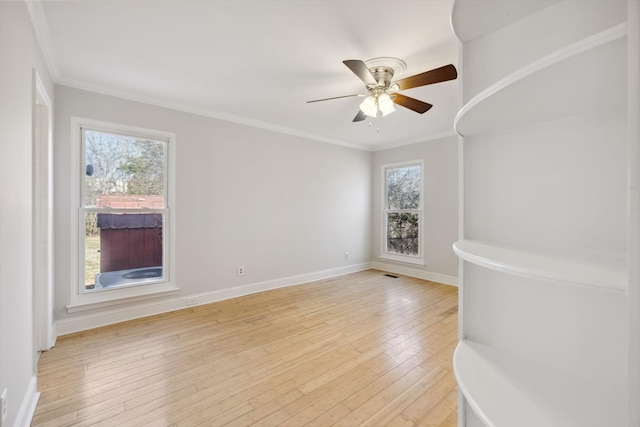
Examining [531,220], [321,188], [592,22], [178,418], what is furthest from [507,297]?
[321,188]

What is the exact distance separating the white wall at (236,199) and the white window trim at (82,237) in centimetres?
5

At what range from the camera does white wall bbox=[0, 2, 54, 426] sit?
136 centimetres

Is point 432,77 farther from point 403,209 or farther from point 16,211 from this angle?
point 403,209

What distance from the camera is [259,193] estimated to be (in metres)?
4.14

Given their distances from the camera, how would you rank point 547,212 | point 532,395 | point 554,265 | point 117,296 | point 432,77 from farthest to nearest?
point 117,296 → point 432,77 → point 547,212 → point 532,395 → point 554,265

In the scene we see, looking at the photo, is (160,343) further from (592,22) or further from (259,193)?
(592,22)

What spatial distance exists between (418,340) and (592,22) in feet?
8.58

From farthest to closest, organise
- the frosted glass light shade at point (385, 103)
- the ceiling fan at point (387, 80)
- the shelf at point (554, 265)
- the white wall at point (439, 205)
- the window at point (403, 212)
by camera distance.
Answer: the window at point (403, 212) → the white wall at point (439, 205) → the frosted glass light shade at point (385, 103) → the ceiling fan at point (387, 80) → the shelf at point (554, 265)

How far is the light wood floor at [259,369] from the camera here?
1.75 metres

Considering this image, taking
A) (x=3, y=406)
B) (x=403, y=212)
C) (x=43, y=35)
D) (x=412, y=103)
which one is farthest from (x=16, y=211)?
(x=403, y=212)

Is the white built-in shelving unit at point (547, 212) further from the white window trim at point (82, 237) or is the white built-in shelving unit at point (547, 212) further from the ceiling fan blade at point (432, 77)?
the white window trim at point (82, 237)

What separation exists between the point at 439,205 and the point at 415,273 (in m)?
1.30

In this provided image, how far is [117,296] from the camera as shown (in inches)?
120

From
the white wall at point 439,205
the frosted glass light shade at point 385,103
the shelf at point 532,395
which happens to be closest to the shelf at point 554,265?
the shelf at point 532,395
